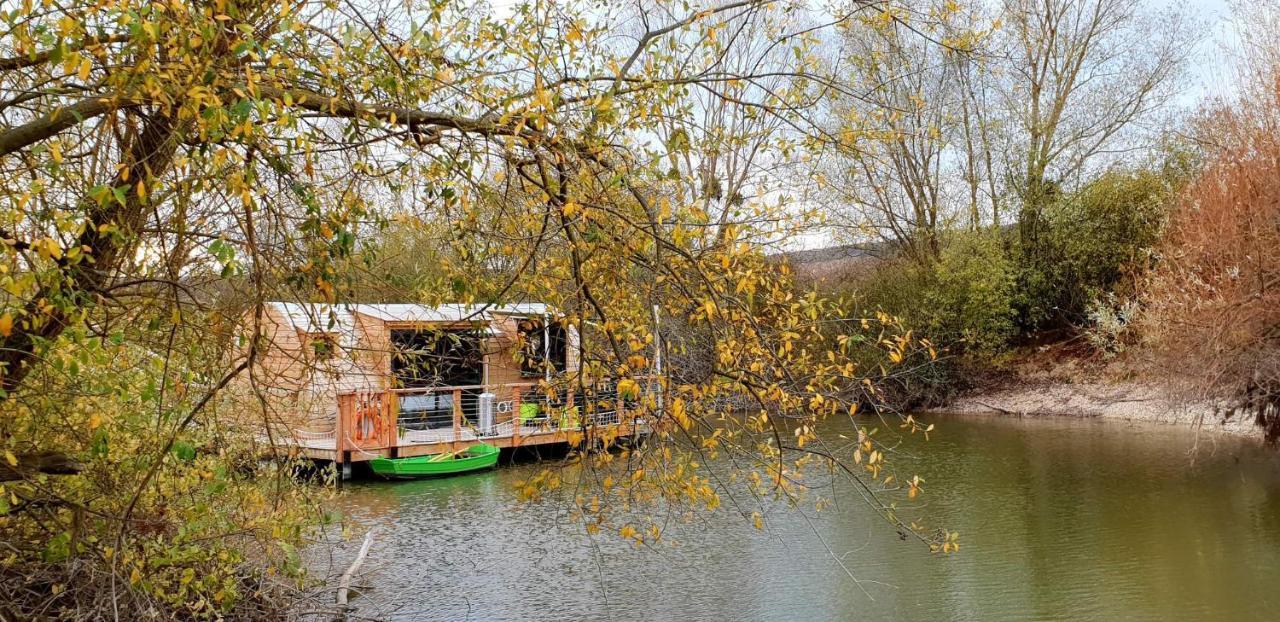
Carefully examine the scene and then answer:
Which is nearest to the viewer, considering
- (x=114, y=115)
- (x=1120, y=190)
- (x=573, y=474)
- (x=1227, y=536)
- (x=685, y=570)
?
(x=114, y=115)

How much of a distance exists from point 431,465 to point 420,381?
8.08 meters

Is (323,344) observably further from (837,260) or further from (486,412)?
(837,260)

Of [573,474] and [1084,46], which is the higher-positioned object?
[1084,46]

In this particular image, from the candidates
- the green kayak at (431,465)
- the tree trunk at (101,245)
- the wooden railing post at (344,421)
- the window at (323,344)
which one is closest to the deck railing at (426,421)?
the wooden railing post at (344,421)

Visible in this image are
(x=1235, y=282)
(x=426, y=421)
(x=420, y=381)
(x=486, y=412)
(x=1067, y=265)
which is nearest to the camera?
(x=420, y=381)

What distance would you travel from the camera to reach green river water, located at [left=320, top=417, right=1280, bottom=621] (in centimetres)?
739

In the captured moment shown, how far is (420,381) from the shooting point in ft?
18.7

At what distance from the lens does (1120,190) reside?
66.0 feet

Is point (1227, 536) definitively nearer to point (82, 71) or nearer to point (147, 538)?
point (147, 538)

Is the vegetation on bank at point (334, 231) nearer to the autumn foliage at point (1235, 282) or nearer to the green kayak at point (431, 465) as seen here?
the green kayak at point (431, 465)

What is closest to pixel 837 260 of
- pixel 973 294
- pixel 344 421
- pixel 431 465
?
pixel 973 294

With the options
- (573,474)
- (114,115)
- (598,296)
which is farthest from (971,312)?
(114,115)

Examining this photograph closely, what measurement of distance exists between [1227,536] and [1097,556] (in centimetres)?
164

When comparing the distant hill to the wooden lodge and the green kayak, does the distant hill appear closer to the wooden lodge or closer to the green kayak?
the wooden lodge
